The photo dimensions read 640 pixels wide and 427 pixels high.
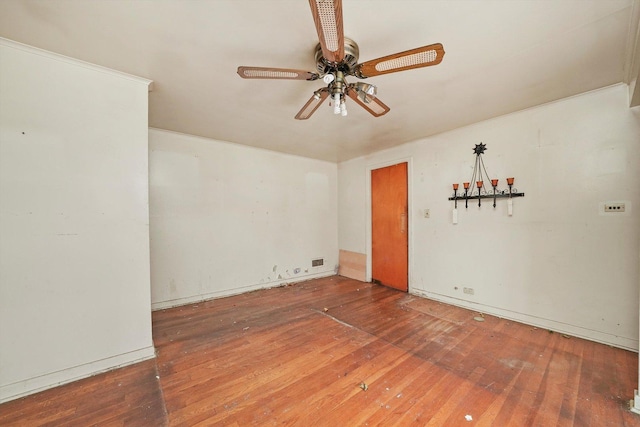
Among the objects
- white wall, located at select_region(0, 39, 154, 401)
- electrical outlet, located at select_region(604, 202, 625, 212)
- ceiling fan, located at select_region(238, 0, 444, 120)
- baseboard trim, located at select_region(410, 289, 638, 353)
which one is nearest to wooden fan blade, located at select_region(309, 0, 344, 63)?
ceiling fan, located at select_region(238, 0, 444, 120)

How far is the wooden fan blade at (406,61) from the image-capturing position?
4.13ft

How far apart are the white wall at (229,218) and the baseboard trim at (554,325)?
266 centimetres

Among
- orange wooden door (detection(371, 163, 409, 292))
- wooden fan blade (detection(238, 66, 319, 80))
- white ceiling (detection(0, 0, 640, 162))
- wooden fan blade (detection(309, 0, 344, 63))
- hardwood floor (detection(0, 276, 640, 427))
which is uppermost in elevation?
white ceiling (detection(0, 0, 640, 162))

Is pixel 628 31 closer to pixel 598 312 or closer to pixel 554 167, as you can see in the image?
pixel 554 167

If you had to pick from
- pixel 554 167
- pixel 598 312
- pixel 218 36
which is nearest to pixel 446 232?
pixel 554 167

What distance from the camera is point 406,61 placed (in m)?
1.38

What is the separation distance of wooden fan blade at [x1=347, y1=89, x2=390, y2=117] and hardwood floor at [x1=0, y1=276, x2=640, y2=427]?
84.7 inches

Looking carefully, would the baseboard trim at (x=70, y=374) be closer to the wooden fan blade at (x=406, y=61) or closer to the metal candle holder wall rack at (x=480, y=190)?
the wooden fan blade at (x=406, y=61)

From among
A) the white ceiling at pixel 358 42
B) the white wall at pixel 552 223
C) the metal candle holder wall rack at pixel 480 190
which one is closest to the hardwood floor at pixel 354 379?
the white wall at pixel 552 223

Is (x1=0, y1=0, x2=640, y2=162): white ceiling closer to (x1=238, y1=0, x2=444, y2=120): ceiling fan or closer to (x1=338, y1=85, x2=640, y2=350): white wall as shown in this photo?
(x1=238, y1=0, x2=444, y2=120): ceiling fan

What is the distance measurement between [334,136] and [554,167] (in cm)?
261

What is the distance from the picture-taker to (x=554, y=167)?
2562 mm

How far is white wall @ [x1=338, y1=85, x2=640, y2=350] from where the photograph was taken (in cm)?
222

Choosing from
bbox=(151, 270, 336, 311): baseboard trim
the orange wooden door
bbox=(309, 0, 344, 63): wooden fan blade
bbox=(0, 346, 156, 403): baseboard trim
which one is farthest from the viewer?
the orange wooden door
